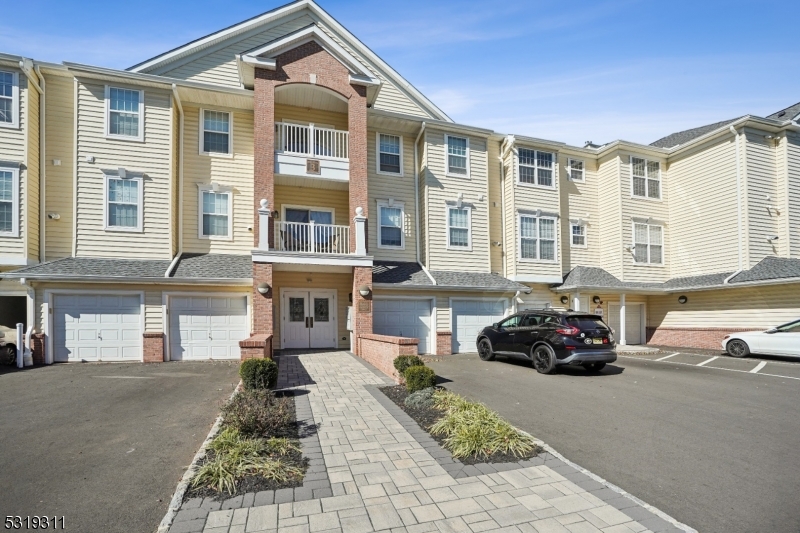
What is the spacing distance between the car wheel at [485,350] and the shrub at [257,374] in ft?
25.5

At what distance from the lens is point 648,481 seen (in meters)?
4.36

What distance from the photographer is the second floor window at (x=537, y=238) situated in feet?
56.7

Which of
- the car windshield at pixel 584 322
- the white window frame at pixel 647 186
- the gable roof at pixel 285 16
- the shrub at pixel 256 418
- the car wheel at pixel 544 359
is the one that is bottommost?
the car wheel at pixel 544 359

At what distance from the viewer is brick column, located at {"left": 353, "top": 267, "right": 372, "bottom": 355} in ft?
44.5

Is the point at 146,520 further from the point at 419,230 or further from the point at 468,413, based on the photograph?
the point at 419,230

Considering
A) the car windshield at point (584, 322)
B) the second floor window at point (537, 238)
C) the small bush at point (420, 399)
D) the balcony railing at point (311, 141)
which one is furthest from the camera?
the second floor window at point (537, 238)

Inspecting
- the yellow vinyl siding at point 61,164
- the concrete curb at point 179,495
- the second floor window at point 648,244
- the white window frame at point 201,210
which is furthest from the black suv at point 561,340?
the yellow vinyl siding at point 61,164

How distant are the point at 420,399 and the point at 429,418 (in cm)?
75

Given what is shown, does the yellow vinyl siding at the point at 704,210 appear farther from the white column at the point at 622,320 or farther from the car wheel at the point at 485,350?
the car wheel at the point at 485,350

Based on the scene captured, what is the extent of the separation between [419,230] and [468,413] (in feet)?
36.7

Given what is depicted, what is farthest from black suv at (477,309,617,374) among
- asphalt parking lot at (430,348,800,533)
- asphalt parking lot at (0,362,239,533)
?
asphalt parking lot at (0,362,239,533)

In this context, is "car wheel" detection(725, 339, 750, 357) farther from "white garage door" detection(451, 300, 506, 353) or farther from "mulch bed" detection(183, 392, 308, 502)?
"mulch bed" detection(183, 392, 308, 502)

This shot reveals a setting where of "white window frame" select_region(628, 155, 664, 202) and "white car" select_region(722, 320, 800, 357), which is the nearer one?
"white car" select_region(722, 320, 800, 357)

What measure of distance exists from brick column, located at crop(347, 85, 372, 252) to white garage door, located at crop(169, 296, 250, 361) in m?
4.36
